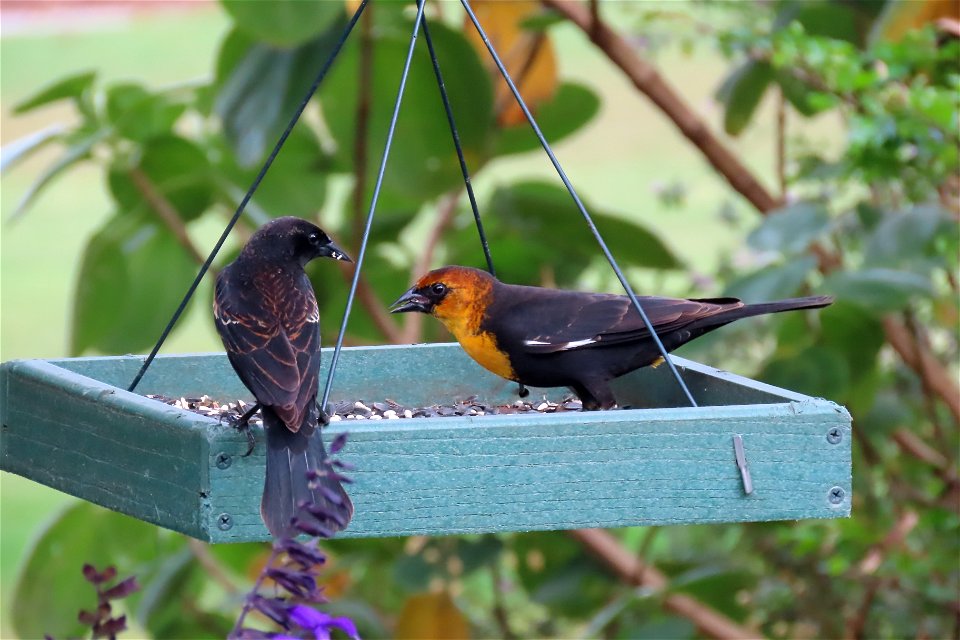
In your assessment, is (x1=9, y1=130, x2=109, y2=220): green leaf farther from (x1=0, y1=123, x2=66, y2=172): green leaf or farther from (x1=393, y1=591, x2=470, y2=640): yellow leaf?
(x1=393, y1=591, x2=470, y2=640): yellow leaf

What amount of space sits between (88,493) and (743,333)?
114 inches

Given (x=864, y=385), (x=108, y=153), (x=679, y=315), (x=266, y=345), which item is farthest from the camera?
(x=108, y=153)

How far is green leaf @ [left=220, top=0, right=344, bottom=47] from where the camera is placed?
411cm

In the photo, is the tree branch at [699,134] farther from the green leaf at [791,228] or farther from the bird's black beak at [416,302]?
the bird's black beak at [416,302]

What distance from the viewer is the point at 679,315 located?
3068 millimetres

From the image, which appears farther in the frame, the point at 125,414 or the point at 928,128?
the point at 928,128

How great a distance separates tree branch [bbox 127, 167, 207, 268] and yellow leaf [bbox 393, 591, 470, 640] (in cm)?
144

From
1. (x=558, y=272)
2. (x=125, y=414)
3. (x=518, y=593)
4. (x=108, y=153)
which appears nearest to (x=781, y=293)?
(x=558, y=272)

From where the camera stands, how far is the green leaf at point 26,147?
4273mm

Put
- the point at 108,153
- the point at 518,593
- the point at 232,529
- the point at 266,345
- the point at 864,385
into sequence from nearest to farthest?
the point at 232,529, the point at 266,345, the point at 864,385, the point at 108,153, the point at 518,593

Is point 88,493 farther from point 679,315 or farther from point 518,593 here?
point 518,593

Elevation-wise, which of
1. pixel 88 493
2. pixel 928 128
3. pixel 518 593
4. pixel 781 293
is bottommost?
pixel 518 593

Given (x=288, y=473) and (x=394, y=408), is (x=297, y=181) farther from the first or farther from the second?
(x=288, y=473)

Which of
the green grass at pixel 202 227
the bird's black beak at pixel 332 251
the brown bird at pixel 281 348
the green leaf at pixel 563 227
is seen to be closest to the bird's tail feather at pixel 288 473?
the brown bird at pixel 281 348
